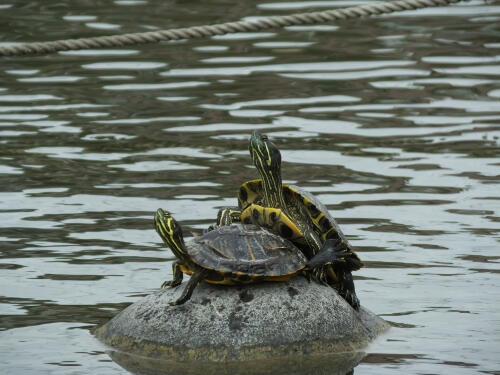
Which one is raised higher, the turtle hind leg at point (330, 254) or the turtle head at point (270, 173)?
the turtle head at point (270, 173)

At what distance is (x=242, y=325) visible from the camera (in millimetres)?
A: 6906

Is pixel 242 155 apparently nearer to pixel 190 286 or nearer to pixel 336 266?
pixel 336 266

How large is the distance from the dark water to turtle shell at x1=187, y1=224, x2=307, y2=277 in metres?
0.69

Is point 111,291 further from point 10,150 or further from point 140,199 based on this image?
point 10,150

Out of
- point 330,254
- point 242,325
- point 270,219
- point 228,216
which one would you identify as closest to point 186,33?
point 228,216

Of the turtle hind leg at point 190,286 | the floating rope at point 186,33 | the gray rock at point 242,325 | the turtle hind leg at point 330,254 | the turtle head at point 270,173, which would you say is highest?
the floating rope at point 186,33

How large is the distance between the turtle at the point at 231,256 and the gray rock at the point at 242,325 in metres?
0.09

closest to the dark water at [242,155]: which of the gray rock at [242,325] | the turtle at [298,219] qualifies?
the gray rock at [242,325]

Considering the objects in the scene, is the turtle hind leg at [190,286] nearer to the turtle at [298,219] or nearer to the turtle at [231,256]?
the turtle at [231,256]

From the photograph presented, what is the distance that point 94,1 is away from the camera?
66.5 ft

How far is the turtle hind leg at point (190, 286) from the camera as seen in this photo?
22.9ft

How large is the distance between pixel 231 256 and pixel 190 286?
28 centimetres

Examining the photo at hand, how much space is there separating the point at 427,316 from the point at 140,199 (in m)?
3.67

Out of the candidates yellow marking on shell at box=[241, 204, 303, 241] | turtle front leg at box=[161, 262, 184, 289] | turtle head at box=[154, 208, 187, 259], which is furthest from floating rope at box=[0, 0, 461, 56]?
turtle head at box=[154, 208, 187, 259]
